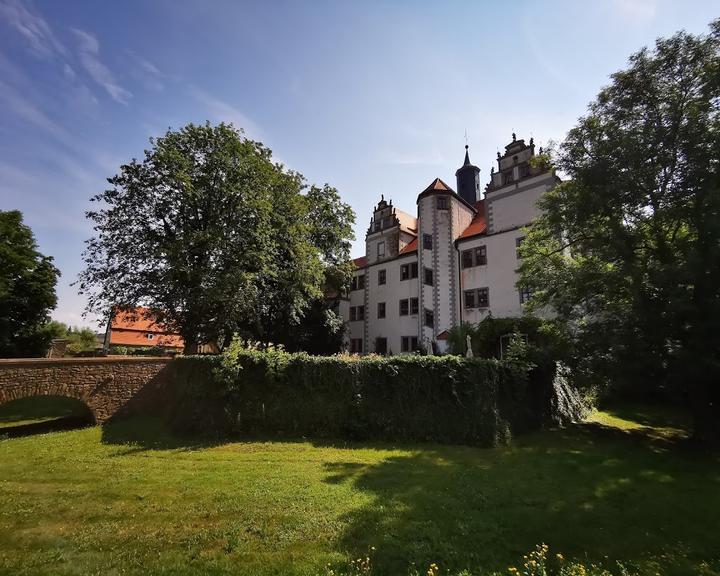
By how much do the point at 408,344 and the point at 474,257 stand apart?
975 cm

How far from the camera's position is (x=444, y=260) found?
107 ft

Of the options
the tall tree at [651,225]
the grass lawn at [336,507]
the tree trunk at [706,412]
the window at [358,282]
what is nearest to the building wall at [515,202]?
the tall tree at [651,225]

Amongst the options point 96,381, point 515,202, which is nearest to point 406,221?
point 515,202

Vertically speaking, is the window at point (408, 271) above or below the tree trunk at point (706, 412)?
above

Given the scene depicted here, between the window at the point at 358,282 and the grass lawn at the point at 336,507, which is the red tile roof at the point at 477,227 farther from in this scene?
the grass lawn at the point at 336,507

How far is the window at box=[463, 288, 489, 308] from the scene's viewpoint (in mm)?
29422

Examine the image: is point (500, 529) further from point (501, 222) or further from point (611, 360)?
point (501, 222)

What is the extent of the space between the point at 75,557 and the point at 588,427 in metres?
19.1

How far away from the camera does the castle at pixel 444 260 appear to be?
2834cm

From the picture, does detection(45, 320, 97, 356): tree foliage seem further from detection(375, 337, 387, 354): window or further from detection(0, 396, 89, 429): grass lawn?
detection(375, 337, 387, 354): window

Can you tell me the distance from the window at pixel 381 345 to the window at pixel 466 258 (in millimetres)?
10743

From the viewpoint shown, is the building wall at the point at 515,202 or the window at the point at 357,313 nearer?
the building wall at the point at 515,202

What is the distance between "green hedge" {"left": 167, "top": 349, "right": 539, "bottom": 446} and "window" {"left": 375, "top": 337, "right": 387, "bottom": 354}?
21.9 m

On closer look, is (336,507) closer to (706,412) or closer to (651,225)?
(706,412)
